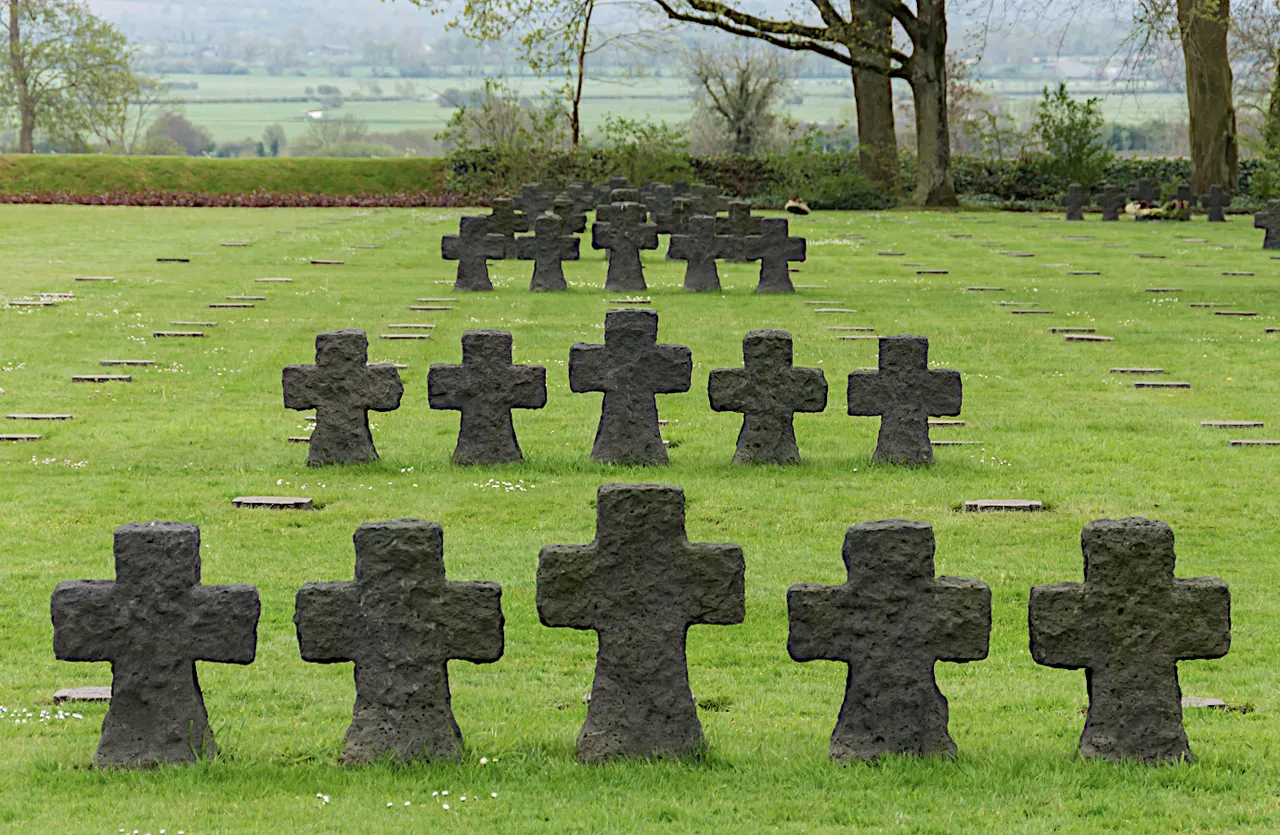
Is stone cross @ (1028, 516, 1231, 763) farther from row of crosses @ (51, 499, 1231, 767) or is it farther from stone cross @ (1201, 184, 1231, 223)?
stone cross @ (1201, 184, 1231, 223)

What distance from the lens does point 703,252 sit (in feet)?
79.6

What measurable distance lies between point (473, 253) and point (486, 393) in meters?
12.3

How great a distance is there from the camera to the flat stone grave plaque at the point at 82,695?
732 cm

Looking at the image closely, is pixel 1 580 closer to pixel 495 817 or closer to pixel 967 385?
pixel 495 817

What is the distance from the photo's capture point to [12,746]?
6.70 meters

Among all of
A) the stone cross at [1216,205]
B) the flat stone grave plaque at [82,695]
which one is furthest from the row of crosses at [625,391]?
the stone cross at [1216,205]

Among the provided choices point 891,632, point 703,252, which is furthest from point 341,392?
point 703,252

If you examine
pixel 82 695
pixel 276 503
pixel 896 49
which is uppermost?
pixel 896 49

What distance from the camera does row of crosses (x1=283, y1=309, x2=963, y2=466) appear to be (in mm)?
12203

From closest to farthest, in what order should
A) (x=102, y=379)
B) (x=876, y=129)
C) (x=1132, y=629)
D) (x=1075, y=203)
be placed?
(x=1132, y=629), (x=102, y=379), (x=1075, y=203), (x=876, y=129)

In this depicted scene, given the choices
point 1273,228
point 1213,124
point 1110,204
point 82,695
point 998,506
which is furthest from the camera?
point 1213,124

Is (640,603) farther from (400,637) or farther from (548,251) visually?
(548,251)

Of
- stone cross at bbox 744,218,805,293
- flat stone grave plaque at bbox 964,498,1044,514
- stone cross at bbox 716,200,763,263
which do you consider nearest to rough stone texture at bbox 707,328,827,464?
flat stone grave plaque at bbox 964,498,1044,514

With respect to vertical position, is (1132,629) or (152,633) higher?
(152,633)
